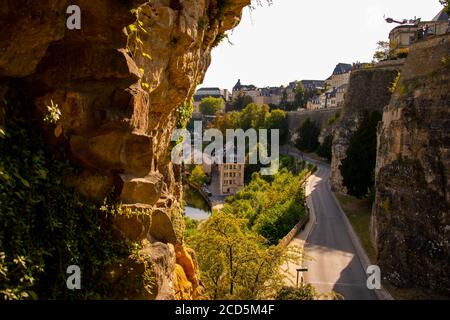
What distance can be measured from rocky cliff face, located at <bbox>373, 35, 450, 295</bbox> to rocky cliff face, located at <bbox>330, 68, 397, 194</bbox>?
17.2m

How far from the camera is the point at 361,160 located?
36.6 meters

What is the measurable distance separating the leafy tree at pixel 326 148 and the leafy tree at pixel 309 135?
5.75 m

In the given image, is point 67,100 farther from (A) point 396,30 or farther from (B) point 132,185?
(A) point 396,30

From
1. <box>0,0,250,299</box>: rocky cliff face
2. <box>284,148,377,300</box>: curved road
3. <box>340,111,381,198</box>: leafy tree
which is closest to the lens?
<box>0,0,250,299</box>: rocky cliff face

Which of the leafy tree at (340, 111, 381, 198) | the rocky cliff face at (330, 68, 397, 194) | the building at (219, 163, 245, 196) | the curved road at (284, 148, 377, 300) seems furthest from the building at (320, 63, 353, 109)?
the curved road at (284, 148, 377, 300)

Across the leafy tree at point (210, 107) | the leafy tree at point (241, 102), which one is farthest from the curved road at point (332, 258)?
the leafy tree at point (210, 107)

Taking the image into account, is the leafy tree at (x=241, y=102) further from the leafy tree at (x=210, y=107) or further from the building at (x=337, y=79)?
the building at (x=337, y=79)

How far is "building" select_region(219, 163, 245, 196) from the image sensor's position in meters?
68.2

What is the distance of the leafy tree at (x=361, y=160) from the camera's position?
36.0 metres

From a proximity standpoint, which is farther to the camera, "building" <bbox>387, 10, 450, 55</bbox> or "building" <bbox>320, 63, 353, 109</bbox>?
"building" <bbox>320, 63, 353, 109</bbox>

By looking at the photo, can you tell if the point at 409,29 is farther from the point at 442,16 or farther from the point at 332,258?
the point at 332,258

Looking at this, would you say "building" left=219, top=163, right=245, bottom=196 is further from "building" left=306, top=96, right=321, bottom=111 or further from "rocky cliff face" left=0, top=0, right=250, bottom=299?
"rocky cliff face" left=0, top=0, right=250, bottom=299

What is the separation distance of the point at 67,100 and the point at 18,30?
1.25 m
